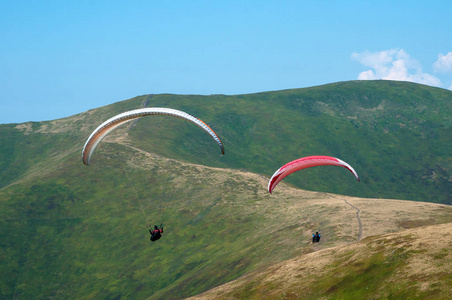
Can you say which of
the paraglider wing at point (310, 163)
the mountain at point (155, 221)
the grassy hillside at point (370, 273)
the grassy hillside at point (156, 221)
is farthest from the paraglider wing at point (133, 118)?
the grassy hillside at point (156, 221)

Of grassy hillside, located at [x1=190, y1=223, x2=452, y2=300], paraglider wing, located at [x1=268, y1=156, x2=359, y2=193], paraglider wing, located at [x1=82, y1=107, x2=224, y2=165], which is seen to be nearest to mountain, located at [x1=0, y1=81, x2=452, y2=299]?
grassy hillside, located at [x1=190, y1=223, x2=452, y2=300]

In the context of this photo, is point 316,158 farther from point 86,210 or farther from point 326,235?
point 86,210

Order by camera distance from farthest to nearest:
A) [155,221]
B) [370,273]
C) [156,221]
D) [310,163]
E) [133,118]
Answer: [156,221]
[155,221]
[310,163]
[133,118]
[370,273]

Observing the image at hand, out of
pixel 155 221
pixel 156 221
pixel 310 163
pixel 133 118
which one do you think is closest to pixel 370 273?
pixel 310 163

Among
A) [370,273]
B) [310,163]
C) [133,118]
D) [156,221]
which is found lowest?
[156,221]

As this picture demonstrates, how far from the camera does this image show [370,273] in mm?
39094

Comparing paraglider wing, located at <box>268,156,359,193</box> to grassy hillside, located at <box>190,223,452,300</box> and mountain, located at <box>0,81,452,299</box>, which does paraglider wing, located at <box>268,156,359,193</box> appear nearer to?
grassy hillside, located at <box>190,223,452,300</box>

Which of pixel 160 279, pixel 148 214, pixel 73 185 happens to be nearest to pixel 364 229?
pixel 160 279

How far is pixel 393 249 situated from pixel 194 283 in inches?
1498

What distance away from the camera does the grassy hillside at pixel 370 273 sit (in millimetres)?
33875

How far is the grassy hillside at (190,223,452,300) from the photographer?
3388 cm

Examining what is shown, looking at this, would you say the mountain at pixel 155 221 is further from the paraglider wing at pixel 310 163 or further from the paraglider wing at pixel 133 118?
the paraglider wing at pixel 133 118

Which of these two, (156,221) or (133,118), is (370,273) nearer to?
(133,118)

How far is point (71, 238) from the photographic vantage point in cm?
10738
